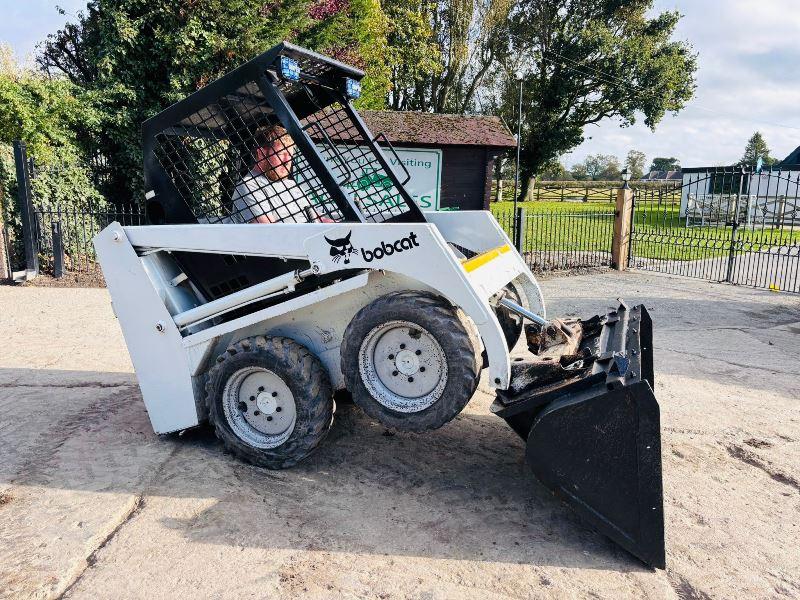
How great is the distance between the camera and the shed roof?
12703 millimetres

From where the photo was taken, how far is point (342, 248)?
3.38 m

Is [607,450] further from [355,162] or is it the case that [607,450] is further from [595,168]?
[595,168]

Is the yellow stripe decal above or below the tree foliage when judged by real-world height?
below

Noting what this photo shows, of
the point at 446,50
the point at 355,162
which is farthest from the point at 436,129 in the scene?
the point at 446,50

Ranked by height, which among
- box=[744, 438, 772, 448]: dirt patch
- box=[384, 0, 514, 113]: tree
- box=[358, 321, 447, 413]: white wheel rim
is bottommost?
box=[744, 438, 772, 448]: dirt patch

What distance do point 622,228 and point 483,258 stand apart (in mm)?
10820

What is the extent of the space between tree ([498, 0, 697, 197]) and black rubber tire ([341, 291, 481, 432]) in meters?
32.0

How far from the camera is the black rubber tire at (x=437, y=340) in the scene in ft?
10.3

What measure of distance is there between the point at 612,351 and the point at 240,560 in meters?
2.19

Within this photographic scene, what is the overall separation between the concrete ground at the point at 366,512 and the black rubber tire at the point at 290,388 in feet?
0.45

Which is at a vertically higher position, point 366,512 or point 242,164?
point 242,164

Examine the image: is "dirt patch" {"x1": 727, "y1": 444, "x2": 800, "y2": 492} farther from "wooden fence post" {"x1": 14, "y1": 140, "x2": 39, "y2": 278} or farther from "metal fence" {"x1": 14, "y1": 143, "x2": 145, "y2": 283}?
"wooden fence post" {"x1": 14, "y1": 140, "x2": 39, "y2": 278}

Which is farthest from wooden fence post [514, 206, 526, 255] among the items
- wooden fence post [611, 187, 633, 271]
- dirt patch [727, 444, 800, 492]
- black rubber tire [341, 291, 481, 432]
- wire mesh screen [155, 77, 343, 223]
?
black rubber tire [341, 291, 481, 432]

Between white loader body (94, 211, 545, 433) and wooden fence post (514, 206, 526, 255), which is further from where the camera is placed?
wooden fence post (514, 206, 526, 255)
